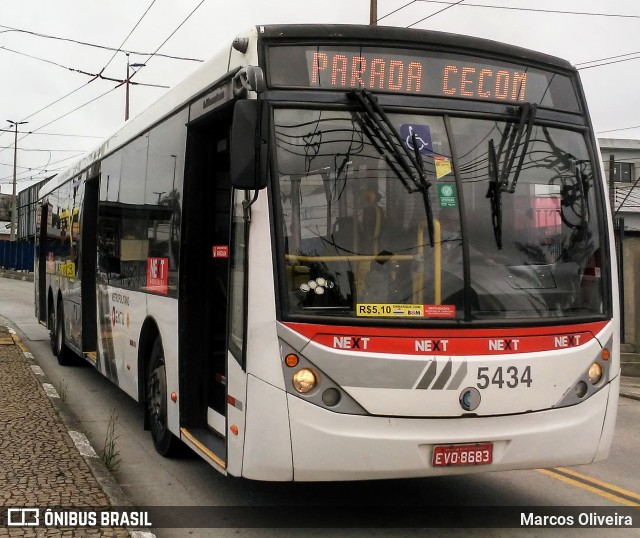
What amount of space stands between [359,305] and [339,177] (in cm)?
78

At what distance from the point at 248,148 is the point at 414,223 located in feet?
3.61

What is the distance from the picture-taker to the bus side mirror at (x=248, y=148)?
4.86 m

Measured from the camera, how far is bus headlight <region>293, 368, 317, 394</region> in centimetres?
489

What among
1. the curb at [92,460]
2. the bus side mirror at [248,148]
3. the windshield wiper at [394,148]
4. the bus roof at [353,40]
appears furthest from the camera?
the curb at [92,460]

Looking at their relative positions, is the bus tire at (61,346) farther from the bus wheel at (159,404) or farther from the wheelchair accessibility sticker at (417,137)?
the wheelchair accessibility sticker at (417,137)

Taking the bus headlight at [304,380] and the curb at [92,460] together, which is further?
the curb at [92,460]

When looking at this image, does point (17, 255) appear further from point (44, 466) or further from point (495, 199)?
point (495, 199)

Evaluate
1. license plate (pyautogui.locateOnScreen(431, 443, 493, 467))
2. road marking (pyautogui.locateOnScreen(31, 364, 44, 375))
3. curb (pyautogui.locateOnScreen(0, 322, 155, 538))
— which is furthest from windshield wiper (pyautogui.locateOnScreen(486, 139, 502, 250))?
road marking (pyautogui.locateOnScreen(31, 364, 44, 375))

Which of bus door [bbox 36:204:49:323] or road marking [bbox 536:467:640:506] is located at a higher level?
bus door [bbox 36:204:49:323]

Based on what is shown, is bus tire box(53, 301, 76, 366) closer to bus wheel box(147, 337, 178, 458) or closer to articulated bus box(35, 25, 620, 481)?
bus wheel box(147, 337, 178, 458)

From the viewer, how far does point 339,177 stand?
16.7 feet

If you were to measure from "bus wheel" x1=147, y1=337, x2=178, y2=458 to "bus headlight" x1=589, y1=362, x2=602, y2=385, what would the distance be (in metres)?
3.43

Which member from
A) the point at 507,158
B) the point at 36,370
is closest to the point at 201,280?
the point at 507,158
